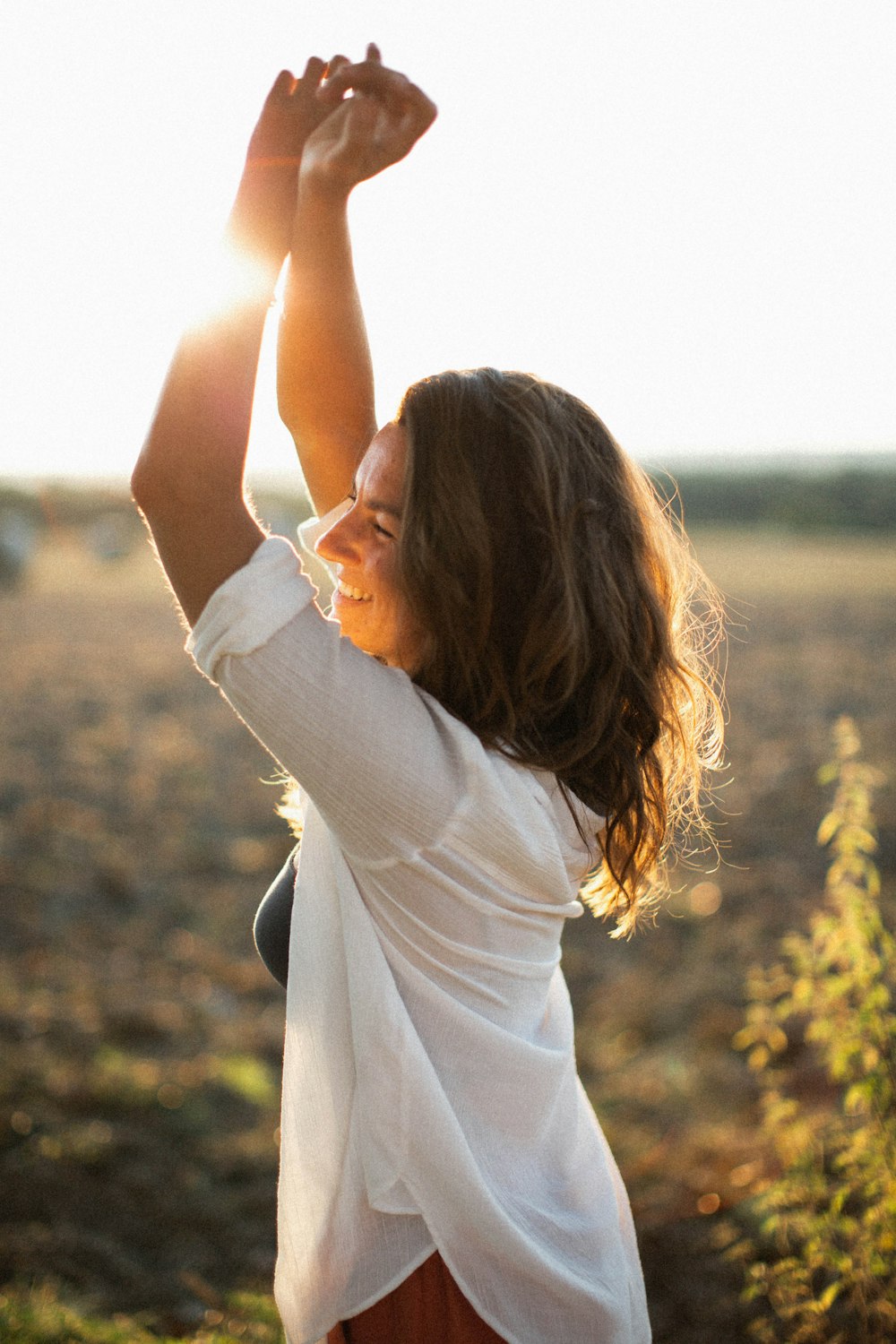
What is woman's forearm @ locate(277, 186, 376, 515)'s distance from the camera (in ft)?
5.52

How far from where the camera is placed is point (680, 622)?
67.0 inches

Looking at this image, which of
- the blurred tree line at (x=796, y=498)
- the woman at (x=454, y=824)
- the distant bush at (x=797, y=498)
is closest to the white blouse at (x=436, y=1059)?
the woman at (x=454, y=824)

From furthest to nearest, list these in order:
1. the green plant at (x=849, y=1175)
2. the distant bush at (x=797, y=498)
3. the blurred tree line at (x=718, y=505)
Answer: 1. the distant bush at (x=797, y=498)
2. the blurred tree line at (x=718, y=505)
3. the green plant at (x=849, y=1175)

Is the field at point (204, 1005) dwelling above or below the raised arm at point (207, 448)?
below

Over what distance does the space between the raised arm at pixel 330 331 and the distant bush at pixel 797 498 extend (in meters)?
32.2

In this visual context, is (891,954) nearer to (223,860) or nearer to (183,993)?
(183,993)

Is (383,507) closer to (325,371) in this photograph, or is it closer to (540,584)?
(540,584)

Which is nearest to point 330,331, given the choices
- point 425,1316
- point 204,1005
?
point 425,1316

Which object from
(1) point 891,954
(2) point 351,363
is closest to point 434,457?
(2) point 351,363

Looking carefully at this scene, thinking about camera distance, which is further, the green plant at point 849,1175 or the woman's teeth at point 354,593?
the green plant at point 849,1175

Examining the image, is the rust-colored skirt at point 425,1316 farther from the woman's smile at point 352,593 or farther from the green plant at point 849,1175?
Result: the green plant at point 849,1175

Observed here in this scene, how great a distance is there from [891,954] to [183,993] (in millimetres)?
3454

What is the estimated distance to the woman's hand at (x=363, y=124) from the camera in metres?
1.28

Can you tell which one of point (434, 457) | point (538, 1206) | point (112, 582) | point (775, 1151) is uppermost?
point (434, 457)
